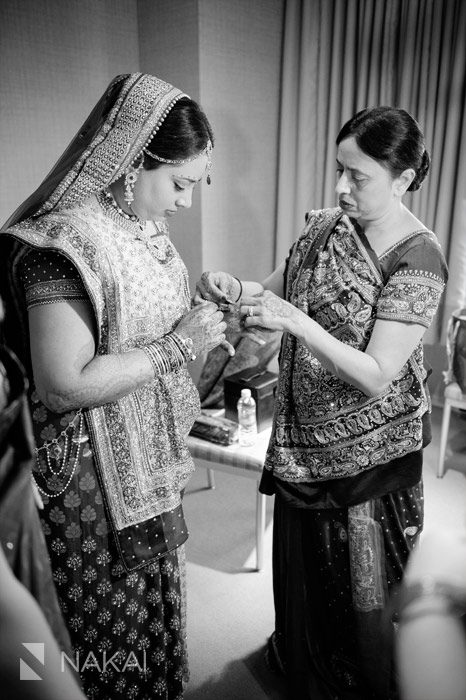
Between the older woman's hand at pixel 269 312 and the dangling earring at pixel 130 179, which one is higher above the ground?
the dangling earring at pixel 130 179

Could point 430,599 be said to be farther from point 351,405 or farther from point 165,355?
point 351,405

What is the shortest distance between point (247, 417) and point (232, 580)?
0.65 m

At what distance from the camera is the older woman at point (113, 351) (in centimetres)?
125

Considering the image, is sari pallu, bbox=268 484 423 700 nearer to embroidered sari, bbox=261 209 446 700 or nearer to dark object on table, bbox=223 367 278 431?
embroidered sari, bbox=261 209 446 700

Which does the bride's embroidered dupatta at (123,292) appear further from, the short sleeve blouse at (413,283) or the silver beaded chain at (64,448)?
the short sleeve blouse at (413,283)

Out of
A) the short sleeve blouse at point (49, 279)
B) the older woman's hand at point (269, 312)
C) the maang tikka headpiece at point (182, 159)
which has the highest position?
the maang tikka headpiece at point (182, 159)

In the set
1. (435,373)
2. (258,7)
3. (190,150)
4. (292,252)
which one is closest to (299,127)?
(258,7)

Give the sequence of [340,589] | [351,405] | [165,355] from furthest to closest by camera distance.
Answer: [340,589] → [351,405] → [165,355]

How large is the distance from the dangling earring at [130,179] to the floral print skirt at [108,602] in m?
0.58

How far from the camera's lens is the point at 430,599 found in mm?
614

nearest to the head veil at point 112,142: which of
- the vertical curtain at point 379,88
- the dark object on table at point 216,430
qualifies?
the dark object on table at point 216,430

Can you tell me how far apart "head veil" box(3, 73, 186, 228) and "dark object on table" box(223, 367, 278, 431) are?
1383 millimetres

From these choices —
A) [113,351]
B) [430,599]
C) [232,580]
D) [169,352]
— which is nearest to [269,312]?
[169,352]

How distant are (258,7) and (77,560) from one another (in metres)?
3.17
